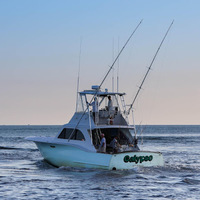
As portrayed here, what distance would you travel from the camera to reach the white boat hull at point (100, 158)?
20.6 m

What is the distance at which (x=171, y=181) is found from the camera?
19.9 meters

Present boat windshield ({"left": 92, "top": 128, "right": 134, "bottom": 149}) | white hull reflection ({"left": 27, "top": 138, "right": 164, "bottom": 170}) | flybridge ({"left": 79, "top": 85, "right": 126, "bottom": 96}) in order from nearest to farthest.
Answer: white hull reflection ({"left": 27, "top": 138, "right": 164, "bottom": 170}), flybridge ({"left": 79, "top": 85, "right": 126, "bottom": 96}), boat windshield ({"left": 92, "top": 128, "right": 134, "bottom": 149})

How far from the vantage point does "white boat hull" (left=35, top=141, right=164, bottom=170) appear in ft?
67.5

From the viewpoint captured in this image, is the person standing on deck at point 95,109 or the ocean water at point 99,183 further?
the person standing on deck at point 95,109

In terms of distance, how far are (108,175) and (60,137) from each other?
14.7ft

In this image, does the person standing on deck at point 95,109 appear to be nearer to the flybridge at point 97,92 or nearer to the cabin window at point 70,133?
the flybridge at point 97,92

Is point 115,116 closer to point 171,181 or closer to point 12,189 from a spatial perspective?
point 171,181

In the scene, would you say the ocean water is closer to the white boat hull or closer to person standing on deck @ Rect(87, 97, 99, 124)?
the white boat hull

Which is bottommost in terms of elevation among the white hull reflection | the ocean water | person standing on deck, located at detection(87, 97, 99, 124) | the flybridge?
the ocean water

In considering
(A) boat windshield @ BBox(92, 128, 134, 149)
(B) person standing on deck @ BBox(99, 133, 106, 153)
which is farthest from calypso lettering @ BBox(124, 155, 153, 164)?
(A) boat windshield @ BBox(92, 128, 134, 149)

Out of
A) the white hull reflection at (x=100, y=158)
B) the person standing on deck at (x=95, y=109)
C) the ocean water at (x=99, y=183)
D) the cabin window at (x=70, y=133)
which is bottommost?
the ocean water at (x=99, y=183)

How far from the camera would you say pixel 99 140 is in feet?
74.2

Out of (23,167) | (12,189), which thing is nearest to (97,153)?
(12,189)

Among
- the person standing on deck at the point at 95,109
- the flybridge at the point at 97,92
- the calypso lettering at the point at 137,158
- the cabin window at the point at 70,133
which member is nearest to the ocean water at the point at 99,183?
the calypso lettering at the point at 137,158
